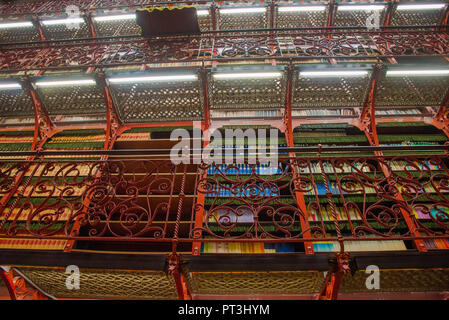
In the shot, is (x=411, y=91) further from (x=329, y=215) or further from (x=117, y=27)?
(x=117, y=27)

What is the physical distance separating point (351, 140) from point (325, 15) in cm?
297

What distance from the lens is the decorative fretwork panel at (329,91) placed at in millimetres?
3434

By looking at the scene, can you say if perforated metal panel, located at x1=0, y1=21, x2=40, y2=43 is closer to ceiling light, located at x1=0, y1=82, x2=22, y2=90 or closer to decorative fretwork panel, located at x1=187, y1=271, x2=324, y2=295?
ceiling light, located at x1=0, y1=82, x2=22, y2=90

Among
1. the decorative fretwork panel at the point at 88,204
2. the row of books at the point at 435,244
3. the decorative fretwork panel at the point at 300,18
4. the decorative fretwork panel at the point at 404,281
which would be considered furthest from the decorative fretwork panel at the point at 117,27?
the row of books at the point at 435,244

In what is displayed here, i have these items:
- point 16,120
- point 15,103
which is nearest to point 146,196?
point 15,103

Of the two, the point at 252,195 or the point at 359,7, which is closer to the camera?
the point at 252,195

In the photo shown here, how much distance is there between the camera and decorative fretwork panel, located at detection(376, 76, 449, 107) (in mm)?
3395

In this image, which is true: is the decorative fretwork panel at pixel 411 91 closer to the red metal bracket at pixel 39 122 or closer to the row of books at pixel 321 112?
the row of books at pixel 321 112

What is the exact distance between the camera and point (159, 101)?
372 centimetres

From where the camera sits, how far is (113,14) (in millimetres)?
4738

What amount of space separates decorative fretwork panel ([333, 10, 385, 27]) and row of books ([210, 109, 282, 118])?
2722 millimetres

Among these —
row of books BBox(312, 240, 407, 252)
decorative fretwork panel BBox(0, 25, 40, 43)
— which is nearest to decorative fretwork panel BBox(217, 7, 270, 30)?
decorative fretwork panel BBox(0, 25, 40, 43)

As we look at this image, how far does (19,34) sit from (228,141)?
5.64m

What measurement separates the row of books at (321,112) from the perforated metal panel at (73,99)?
3.25 meters
